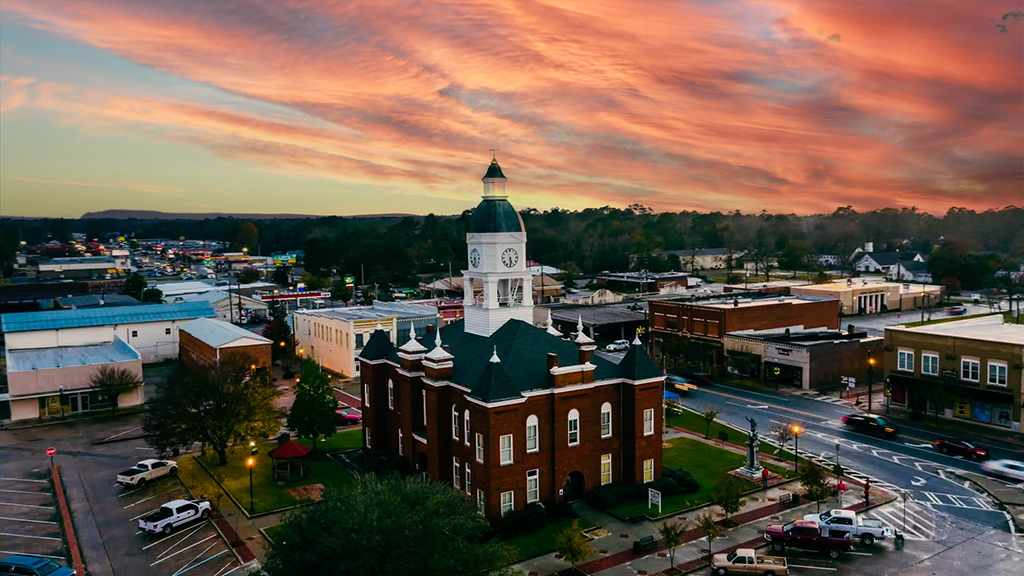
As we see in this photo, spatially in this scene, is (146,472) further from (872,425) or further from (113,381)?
(872,425)

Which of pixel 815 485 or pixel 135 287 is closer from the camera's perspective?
pixel 815 485

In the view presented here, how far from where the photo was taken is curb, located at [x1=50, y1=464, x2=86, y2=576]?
31.9 metres

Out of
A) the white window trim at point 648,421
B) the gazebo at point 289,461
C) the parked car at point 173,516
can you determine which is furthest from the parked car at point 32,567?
the white window trim at point 648,421

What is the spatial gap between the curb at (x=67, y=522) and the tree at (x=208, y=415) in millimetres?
5204

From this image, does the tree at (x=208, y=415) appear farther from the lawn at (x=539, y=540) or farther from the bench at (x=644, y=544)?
the bench at (x=644, y=544)

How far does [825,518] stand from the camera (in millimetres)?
33000

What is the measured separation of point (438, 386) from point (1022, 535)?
28.4 m

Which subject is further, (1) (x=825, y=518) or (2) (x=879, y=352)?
(2) (x=879, y=352)

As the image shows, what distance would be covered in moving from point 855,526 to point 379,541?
2221cm

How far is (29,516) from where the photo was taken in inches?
1490

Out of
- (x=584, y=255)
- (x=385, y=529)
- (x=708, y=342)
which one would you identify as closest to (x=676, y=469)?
(x=385, y=529)

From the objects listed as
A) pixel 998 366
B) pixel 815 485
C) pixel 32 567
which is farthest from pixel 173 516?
pixel 998 366

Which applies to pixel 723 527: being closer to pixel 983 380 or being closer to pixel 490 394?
pixel 490 394

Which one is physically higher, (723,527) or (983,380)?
(983,380)
